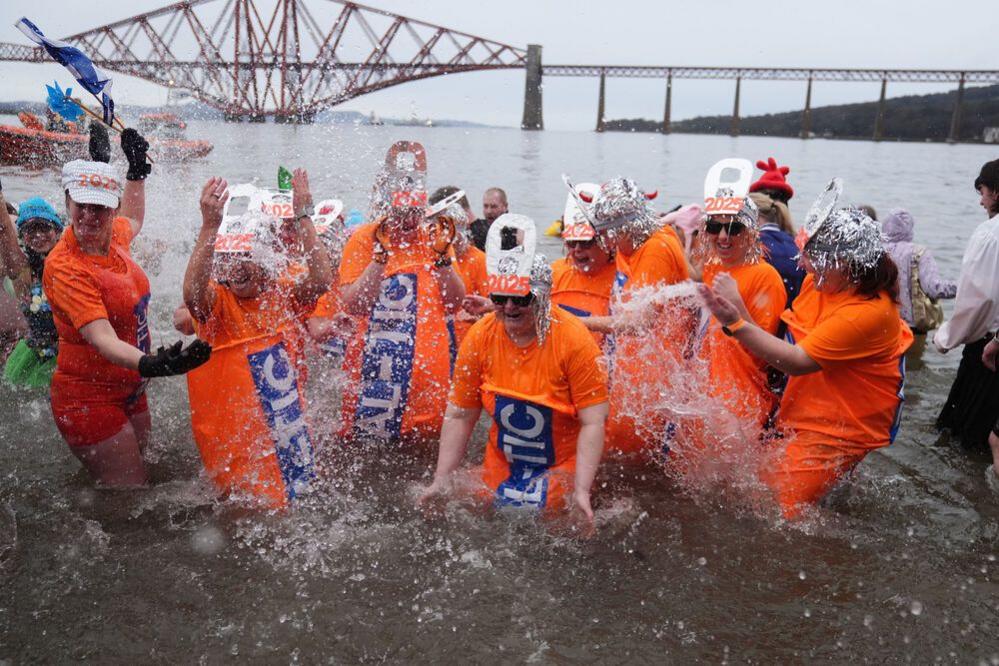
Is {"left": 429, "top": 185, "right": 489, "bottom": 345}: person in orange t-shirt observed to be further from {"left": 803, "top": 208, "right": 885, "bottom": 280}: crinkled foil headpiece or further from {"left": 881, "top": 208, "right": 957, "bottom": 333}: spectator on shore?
{"left": 881, "top": 208, "right": 957, "bottom": 333}: spectator on shore

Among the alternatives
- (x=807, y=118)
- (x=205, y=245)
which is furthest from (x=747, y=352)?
(x=807, y=118)

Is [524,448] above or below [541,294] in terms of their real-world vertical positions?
below

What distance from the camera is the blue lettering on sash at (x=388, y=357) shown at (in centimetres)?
462

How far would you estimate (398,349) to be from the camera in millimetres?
4691

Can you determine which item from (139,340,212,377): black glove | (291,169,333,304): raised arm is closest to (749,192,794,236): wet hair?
(291,169,333,304): raised arm

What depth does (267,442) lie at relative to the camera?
3.94 metres

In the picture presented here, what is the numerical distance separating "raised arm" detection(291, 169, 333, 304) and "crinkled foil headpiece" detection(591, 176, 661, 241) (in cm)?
159

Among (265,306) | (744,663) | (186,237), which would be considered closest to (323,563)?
(265,306)

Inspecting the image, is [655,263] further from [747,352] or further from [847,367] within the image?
[847,367]

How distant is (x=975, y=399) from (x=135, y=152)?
622 centimetres

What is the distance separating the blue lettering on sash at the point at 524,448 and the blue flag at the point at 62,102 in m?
3.55

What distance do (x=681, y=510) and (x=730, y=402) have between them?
75cm

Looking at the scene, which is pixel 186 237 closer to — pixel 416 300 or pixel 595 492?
pixel 416 300

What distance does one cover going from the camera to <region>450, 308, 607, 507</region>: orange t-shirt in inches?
141
